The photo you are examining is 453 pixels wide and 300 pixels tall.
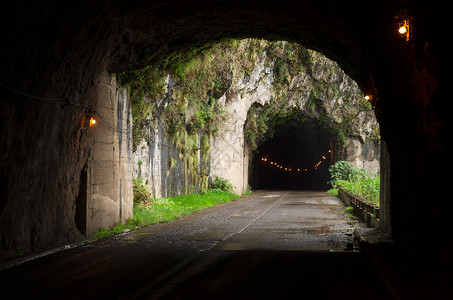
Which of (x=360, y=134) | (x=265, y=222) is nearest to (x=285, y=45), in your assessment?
(x=360, y=134)

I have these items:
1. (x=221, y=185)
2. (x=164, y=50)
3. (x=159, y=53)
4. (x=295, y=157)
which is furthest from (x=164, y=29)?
(x=295, y=157)

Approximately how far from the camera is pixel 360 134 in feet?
128

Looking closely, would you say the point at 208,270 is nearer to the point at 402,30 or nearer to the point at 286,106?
the point at 402,30

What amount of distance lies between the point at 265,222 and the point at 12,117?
9679 millimetres

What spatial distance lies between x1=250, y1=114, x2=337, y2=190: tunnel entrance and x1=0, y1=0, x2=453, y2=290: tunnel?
29643 millimetres

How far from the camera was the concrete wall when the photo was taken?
12750mm

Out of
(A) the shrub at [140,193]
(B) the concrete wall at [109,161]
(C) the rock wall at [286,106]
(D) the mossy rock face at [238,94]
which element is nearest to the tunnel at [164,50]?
(B) the concrete wall at [109,161]

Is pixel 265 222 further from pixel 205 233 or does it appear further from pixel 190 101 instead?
pixel 190 101

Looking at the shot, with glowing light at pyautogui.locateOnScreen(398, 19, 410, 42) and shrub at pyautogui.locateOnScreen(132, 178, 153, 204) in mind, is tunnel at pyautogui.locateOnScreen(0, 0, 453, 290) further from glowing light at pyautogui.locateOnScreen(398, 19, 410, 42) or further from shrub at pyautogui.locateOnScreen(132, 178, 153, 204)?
shrub at pyautogui.locateOnScreen(132, 178, 153, 204)

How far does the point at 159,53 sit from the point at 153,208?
6757 mm

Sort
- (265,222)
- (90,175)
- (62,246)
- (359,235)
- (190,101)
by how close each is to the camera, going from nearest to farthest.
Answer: (62,246) < (359,235) < (90,175) < (265,222) < (190,101)

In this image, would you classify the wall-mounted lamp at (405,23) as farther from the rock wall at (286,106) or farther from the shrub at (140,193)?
the rock wall at (286,106)

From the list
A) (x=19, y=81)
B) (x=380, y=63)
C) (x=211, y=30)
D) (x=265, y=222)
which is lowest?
(x=265, y=222)

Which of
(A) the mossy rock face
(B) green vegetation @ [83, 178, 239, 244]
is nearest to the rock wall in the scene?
(A) the mossy rock face
